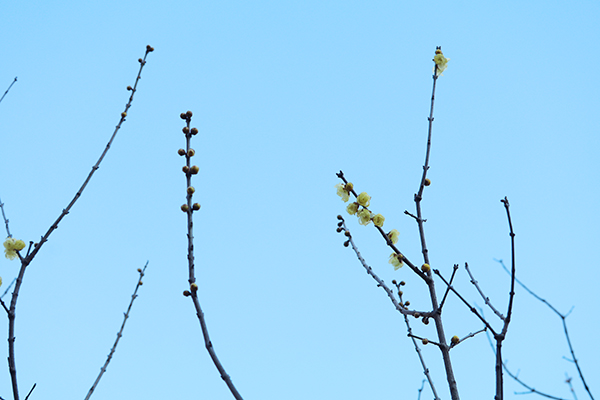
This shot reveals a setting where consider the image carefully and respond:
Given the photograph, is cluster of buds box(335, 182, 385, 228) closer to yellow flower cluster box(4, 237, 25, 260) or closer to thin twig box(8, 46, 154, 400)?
thin twig box(8, 46, 154, 400)

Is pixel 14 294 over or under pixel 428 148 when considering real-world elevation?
under

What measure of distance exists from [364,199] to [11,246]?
2.47 metres

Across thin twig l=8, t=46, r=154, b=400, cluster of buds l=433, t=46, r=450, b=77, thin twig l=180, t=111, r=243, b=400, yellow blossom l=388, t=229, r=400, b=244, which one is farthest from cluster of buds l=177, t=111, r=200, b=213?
cluster of buds l=433, t=46, r=450, b=77

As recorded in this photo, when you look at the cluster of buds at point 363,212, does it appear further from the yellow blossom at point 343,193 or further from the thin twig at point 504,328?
the thin twig at point 504,328

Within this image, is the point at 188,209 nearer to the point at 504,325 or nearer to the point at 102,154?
the point at 102,154

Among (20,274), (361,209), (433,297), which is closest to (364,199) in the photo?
(361,209)

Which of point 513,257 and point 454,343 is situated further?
point 454,343

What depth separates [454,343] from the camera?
8.82ft

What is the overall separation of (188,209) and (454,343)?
→ 5.81ft

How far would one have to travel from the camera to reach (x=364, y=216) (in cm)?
345

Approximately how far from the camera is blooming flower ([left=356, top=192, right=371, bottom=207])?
135 inches

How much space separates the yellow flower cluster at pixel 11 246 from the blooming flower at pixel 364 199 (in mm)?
2368

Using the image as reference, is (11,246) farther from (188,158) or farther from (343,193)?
(343,193)

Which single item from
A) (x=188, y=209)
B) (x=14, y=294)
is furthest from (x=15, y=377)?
(x=188, y=209)
